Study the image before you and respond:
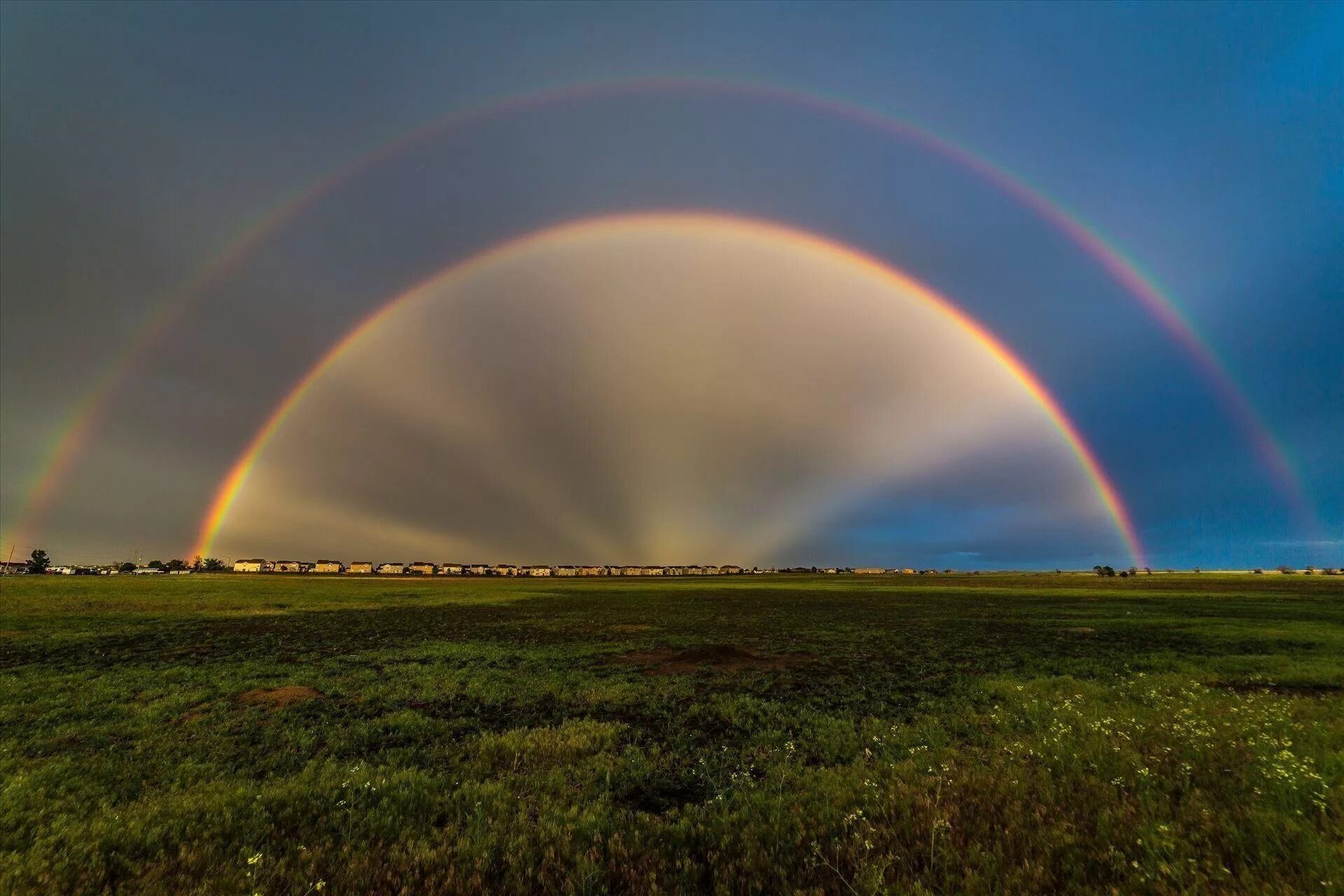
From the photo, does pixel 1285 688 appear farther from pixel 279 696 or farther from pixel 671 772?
pixel 279 696

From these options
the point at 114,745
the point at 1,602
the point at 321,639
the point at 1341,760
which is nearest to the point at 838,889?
the point at 1341,760

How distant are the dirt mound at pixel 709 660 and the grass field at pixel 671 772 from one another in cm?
23

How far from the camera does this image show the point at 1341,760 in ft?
27.6

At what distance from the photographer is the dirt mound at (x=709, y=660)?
2150 centimetres

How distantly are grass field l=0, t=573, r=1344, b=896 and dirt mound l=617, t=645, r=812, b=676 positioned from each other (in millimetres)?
232

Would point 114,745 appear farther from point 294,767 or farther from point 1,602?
point 1,602

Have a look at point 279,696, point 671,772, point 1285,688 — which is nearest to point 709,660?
point 671,772

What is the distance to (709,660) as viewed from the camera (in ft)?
76.1

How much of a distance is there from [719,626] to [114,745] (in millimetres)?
32405

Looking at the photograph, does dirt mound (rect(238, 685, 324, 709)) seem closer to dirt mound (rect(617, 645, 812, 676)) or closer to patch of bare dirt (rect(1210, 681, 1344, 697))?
dirt mound (rect(617, 645, 812, 676))

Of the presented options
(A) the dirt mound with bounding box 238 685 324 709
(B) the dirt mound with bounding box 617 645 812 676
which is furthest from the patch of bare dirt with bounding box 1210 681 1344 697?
(A) the dirt mound with bounding box 238 685 324 709

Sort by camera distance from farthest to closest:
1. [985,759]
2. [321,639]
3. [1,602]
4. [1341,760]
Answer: [1,602] < [321,639] < [985,759] < [1341,760]

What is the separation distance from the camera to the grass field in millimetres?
6176

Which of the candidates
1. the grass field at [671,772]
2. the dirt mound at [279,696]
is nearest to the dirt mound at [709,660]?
the grass field at [671,772]
